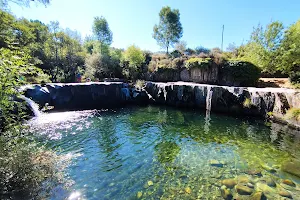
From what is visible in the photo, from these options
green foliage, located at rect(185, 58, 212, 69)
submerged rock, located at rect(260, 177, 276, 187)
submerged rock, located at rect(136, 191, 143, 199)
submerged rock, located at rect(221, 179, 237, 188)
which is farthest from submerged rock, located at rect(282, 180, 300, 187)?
green foliage, located at rect(185, 58, 212, 69)

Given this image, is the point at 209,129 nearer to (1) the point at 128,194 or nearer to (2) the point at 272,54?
(1) the point at 128,194

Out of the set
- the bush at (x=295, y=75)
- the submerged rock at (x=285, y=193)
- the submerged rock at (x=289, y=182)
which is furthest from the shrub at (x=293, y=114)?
the submerged rock at (x=285, y=193)

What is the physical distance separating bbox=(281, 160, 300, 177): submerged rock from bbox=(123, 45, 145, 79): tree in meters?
18.1

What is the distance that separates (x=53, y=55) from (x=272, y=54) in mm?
25129

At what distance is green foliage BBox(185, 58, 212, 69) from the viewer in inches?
742

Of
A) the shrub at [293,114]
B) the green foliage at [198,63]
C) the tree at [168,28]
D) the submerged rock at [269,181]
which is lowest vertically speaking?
the submerged rock at [269,181]

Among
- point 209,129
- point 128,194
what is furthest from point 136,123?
point 128,194

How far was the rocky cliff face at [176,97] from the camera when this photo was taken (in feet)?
39.7

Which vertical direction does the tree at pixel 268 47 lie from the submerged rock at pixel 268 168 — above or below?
above

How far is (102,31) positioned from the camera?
81.4ft

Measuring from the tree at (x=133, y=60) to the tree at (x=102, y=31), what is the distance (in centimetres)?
484

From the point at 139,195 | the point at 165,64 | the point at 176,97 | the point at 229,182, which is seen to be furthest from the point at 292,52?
the point at 139,195

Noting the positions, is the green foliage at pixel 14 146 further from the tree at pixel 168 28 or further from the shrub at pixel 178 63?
the tree at pixel 168 28

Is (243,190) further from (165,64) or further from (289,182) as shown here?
(165,64)
